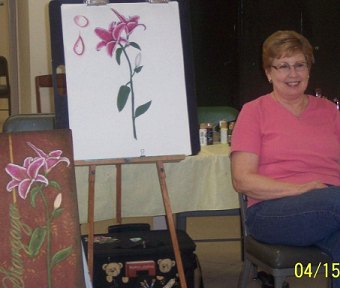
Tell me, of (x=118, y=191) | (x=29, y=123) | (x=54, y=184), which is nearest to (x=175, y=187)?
(x=118, y=191)

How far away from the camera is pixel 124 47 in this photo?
7.69ft

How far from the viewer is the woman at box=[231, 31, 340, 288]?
6.44 ft

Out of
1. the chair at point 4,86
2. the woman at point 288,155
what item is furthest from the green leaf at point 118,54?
the chair at point 4,86

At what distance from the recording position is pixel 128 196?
2555 mm

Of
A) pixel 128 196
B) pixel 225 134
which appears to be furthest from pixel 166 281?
pixel 225 134

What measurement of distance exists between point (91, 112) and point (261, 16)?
333 centimetres

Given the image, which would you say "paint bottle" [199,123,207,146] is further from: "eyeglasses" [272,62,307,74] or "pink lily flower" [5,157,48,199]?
"pink lily flower" [5,157,48,199]

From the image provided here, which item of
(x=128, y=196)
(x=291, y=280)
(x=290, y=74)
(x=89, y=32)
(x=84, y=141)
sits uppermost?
(x=89, y=32)

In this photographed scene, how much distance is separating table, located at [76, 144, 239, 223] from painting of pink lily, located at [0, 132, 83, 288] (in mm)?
763

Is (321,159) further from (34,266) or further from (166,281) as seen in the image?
(34,266)

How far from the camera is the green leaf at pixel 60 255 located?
5.54ft

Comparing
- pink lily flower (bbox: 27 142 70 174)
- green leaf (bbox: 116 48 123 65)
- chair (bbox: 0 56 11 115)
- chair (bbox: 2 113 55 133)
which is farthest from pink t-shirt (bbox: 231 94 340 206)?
chair (bbox: 0 56 11 115)

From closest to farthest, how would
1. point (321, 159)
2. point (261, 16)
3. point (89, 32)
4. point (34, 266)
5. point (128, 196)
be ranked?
point (34, 266)
point (321, 159)
point (89, 32)
point (128, 196)
point (261, 16)

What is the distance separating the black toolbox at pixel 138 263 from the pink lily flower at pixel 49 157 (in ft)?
2.08
